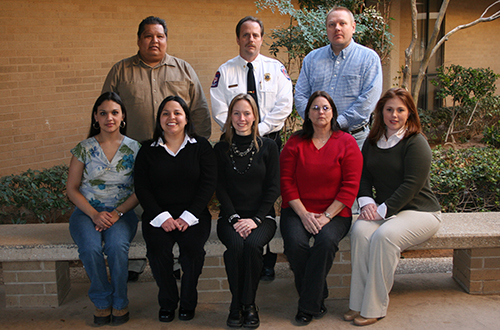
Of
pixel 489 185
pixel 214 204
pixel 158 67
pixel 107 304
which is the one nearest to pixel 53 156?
pixel 214 204

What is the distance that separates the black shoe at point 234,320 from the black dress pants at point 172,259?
11.0 inches

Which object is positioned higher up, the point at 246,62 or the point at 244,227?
the point at 246,62

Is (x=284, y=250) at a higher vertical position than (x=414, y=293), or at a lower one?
higher

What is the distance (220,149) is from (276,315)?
48.2 inches

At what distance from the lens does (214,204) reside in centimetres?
523

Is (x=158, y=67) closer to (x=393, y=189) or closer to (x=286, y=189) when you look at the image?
(x=286, y=189)

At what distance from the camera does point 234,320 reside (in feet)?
10.0

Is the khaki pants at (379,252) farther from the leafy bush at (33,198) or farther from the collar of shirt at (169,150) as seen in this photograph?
the leafy bush at (33,198)

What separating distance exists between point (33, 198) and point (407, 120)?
352cm

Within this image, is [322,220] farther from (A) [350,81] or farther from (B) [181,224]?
(A) [350,81]

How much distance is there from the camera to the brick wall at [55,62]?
6352mm

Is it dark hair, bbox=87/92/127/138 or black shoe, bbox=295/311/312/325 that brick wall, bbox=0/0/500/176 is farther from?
black shoe, bbox=295/311/312/325

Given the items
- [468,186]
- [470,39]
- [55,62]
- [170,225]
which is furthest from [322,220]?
[470,39]

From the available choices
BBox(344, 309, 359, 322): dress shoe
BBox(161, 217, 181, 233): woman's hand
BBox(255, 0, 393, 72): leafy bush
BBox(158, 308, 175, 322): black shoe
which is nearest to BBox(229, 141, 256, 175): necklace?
BBox(161, 217, 181, 233): woman's hand
